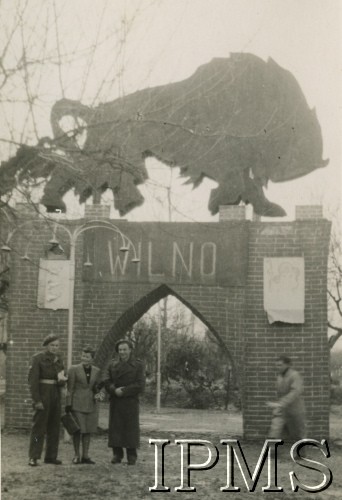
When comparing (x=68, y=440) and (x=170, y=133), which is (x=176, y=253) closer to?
(x=170, y=133)

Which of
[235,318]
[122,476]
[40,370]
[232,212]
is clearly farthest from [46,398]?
[232,212]

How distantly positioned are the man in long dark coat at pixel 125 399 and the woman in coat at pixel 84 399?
247 mm

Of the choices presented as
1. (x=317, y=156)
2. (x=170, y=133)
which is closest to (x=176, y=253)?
(x=170, y=133)

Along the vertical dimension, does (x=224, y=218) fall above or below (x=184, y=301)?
above

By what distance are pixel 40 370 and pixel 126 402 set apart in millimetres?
1044

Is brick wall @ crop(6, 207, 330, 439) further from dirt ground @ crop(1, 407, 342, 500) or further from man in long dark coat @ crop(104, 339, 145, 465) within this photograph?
man in long dark coat @ crop(104, 339, 145, 465)

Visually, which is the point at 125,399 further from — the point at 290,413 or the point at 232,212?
the point at 232,212

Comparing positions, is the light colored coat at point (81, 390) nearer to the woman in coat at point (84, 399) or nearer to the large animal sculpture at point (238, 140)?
the woman in coat at point (84, 399)

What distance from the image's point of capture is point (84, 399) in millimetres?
8234

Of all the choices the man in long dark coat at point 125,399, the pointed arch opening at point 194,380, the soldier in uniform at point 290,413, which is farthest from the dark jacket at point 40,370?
the pointed arch opening at point 194,380

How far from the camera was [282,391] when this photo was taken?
8.59 metres

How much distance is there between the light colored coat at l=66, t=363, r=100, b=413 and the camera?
8.22 metres

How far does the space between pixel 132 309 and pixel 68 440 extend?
2359 millimetres

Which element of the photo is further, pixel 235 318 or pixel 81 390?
pixel 235 318
